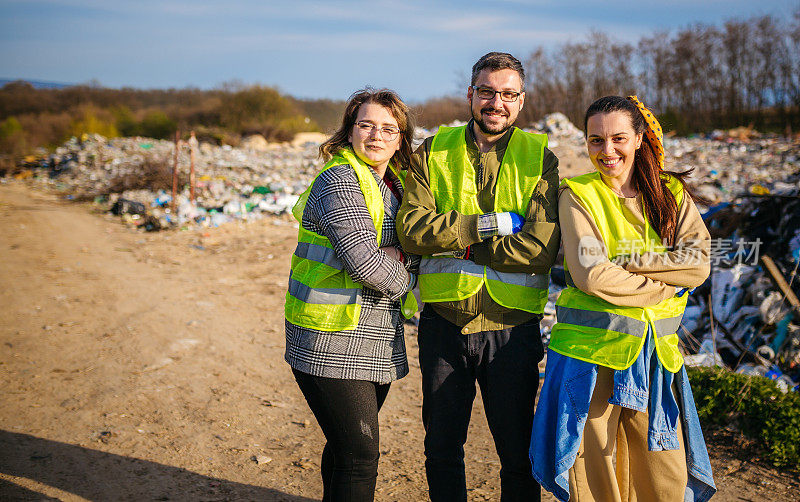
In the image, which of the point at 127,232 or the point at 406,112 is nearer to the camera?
the point at 406,112

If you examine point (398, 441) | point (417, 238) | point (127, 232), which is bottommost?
point (398, 441)

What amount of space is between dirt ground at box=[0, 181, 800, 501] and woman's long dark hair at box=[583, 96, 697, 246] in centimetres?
183

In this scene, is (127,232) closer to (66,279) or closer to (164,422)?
(66,279)

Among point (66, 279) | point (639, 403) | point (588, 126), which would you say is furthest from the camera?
point (66, 279)

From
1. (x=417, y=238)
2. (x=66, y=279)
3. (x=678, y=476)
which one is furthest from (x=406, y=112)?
(x=66, y=279)

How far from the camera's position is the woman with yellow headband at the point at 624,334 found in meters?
2.09

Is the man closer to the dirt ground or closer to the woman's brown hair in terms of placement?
the woman's brown hair

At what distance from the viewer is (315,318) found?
2.21 metres

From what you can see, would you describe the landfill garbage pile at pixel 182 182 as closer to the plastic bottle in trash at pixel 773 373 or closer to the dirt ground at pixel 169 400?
the dirt ground at pixel 169 400

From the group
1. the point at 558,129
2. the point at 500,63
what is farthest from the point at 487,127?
→ the point at 558,129

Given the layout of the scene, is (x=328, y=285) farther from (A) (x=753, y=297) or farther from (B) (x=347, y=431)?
(A) (x=753, y=297)

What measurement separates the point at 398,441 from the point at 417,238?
2.08 m

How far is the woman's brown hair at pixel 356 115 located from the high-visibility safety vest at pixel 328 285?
0.50 feet

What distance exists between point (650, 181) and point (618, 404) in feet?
2.68
